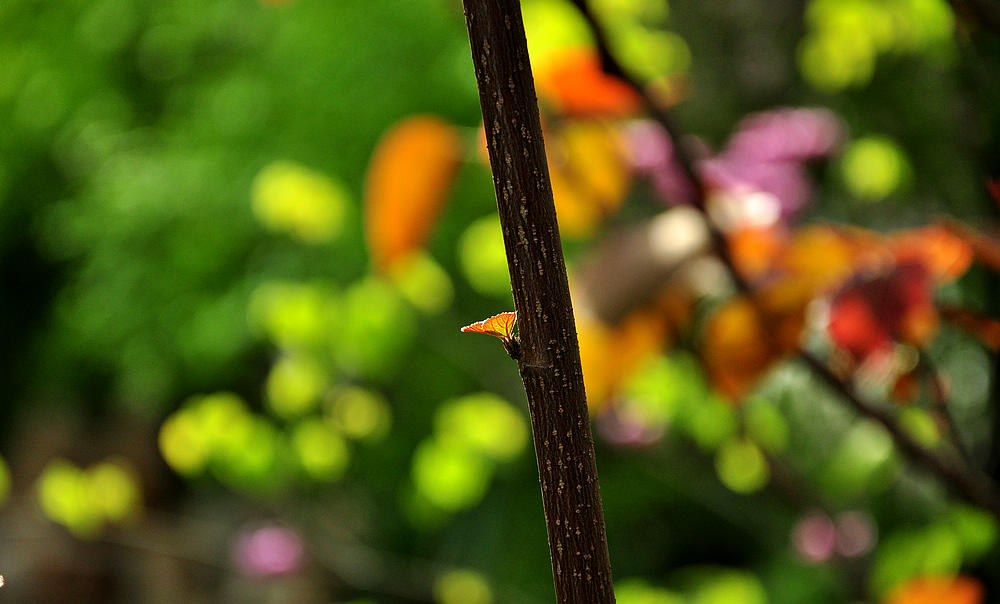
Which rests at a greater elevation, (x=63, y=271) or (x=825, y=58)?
(x=63, y=271)

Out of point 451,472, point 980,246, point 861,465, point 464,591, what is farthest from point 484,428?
point 980,246

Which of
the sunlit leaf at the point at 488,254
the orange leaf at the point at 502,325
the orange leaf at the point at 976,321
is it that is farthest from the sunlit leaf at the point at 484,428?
the orange leaf at the point at 502,325

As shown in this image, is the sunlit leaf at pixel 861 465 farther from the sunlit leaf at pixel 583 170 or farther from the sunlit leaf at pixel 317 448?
the sunlit leaf at pixel 317 448

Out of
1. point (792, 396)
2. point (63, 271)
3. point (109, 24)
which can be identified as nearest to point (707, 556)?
point (792, 396)

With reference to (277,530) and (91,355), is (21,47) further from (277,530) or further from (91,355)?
(277,530)

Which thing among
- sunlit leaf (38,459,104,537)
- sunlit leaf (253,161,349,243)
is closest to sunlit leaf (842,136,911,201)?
sunlit leaf (253,161,349,243)

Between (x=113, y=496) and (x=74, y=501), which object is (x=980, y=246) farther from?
(x=113, y=496)

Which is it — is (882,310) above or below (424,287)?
below
